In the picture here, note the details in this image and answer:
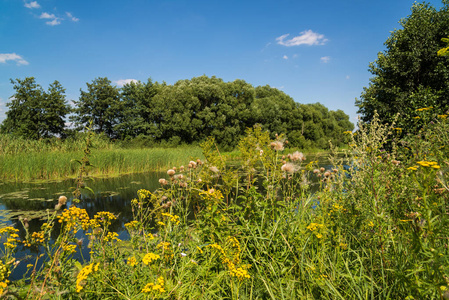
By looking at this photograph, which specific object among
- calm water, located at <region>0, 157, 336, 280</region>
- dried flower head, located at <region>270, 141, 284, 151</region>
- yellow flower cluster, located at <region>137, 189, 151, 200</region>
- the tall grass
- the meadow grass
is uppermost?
dried flower head, located at <region>270, 141, 284, 151</region>

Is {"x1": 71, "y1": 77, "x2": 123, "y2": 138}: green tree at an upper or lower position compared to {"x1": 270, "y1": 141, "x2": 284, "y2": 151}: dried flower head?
upper

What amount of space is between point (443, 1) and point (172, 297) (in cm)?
1317

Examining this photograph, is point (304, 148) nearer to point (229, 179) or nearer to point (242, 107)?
point (242, 107)

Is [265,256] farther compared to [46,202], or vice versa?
[46,202]

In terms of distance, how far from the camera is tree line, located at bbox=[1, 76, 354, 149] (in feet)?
76.9

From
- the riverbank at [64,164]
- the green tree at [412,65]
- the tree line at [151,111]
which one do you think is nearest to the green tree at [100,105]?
the tree line at [151,111]

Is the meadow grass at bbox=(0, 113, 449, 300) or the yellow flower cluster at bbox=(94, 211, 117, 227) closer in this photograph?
the meadow grass at bbox=(0, 113, 449, 300)

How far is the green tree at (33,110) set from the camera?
22.9m

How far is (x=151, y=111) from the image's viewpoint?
28.3 meters

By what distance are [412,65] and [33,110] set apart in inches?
1134

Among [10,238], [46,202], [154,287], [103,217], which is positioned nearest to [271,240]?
[154,287]

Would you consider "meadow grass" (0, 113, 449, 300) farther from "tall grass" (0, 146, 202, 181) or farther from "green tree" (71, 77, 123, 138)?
"green tree" (71, 77, 123, 138)

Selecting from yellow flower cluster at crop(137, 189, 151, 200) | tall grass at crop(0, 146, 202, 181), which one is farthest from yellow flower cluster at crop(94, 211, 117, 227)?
tall grass at crop(0, 146, 202, 181)

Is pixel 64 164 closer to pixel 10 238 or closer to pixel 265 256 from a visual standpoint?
pixel 10 238
